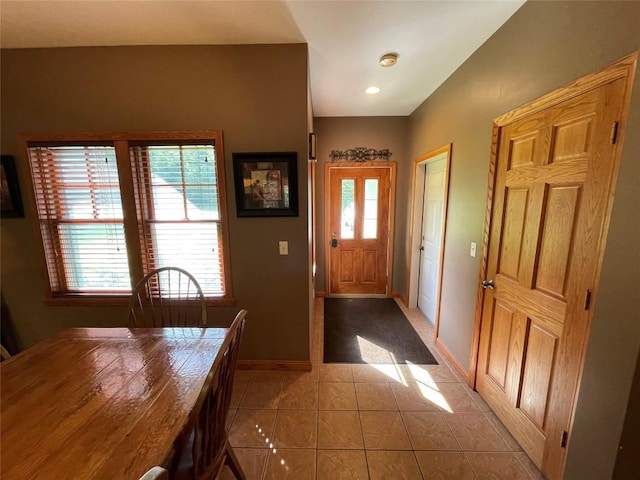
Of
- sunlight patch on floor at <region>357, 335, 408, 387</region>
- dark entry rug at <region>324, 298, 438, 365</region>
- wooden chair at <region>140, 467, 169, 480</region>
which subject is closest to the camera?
wooden chair at <region>140, 467, 169, 480</region>

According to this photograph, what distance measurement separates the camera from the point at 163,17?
5.05 feet

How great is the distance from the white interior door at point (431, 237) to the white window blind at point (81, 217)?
3109 mm

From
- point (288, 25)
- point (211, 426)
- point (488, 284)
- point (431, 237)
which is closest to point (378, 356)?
point (488, 284)

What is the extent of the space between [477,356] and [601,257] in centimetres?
120

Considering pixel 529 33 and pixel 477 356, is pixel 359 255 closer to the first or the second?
pixel 477 356

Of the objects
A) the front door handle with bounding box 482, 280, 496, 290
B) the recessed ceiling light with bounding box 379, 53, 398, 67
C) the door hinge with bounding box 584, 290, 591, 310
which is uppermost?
the recessed ceiling light with bounding box 379, 53, 398, 67

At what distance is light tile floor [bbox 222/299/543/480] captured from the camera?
138cm

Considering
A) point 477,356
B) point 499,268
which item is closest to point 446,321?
point 477,356

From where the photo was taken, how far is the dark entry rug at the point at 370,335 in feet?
7.82

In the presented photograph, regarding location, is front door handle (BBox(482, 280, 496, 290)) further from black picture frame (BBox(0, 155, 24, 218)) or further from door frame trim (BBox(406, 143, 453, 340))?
black picture frame (BBox(0, 155, 24, 218))

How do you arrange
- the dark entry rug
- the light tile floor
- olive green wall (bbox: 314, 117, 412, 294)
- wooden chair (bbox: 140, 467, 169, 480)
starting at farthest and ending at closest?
olive green wall (bbox: 314, 117, 412, 294) < the dark entry rug < the light tile floor < wooden chair (bbox: 140, 467, 169, 480)

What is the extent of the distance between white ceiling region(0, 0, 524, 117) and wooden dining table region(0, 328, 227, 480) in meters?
1.90

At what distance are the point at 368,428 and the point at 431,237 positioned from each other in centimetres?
220

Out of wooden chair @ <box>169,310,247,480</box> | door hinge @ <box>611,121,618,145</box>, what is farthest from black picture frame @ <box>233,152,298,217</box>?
door hinge @ <box>611,121,618,145</box>
